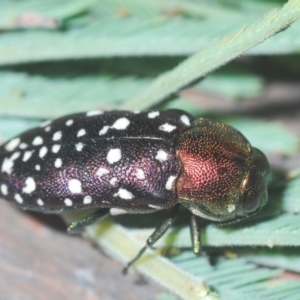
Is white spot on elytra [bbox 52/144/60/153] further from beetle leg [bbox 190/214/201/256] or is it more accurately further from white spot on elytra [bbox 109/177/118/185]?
beetle leg [bbox 190/214/201/256]

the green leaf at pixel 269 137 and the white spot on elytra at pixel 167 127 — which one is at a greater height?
the white spot on elytra at pixel 167 127

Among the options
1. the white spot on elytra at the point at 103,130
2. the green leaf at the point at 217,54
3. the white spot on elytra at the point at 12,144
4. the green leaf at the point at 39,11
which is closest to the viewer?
the green leaf at the point at 217,54

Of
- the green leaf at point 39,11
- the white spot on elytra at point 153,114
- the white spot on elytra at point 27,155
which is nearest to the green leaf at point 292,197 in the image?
the white spot on elytra at point 153,114

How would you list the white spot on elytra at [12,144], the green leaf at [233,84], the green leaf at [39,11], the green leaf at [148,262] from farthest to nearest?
1. the green leaf at [233,84]
2. the green leaf at [39,11]
3. the white spot on elytra at [12,144]
4. the green leaf at [148,262]

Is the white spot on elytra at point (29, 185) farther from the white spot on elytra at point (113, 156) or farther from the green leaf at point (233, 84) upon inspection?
the green leaf at point (233, 84)

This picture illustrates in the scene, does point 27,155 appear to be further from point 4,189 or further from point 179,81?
point 179,81

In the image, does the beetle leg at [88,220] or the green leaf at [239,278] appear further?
the beetle leg at [88,220]

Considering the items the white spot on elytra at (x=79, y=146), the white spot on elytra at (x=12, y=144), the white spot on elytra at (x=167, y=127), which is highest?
the white spot on elytra at (x=167, y=127)

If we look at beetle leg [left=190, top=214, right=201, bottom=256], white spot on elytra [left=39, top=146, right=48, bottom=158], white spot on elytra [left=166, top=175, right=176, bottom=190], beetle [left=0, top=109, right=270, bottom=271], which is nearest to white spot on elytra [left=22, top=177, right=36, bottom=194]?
beetle [left=0, top=109, right=270, bottom=271]

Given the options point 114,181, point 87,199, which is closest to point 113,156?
point 114,181
